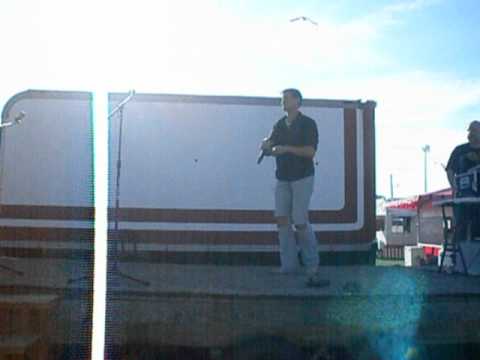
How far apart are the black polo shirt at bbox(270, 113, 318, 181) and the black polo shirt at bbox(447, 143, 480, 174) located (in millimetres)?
1904

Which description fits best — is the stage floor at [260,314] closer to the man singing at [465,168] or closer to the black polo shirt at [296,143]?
the black polo shirt at [296,143]

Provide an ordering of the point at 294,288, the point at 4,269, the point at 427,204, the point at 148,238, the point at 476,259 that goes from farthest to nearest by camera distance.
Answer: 1. the point at 427,204
2. the point at 148,238
3. the point at 476,259
4. the point at 4,269
5. the point at 294,288

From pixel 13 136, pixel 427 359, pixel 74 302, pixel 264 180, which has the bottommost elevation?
pixel 427 359

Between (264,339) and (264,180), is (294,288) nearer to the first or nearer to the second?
(264,339)

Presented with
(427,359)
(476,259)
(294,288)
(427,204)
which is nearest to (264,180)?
(476,259)

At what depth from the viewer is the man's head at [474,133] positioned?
5.91m

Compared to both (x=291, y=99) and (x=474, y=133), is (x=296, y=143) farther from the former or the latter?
(x=474, y=133)

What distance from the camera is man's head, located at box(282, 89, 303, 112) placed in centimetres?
484

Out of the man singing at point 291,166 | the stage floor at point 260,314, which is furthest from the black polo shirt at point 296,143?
the stage floor at point 260,314

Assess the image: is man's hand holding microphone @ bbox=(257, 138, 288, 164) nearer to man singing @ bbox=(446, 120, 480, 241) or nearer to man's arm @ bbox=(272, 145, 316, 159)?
man's arm @ bbox=(272, 145, 316, 159)

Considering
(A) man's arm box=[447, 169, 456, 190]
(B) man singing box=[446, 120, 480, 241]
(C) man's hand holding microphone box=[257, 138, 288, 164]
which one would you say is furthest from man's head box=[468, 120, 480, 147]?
(C) man's hand holding microphone box=[257, 138, 288, 164]

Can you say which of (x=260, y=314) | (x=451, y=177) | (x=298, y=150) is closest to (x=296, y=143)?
(x=298, y=150)

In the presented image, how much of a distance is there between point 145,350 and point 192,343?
0.83ft

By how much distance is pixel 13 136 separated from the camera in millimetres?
6195
